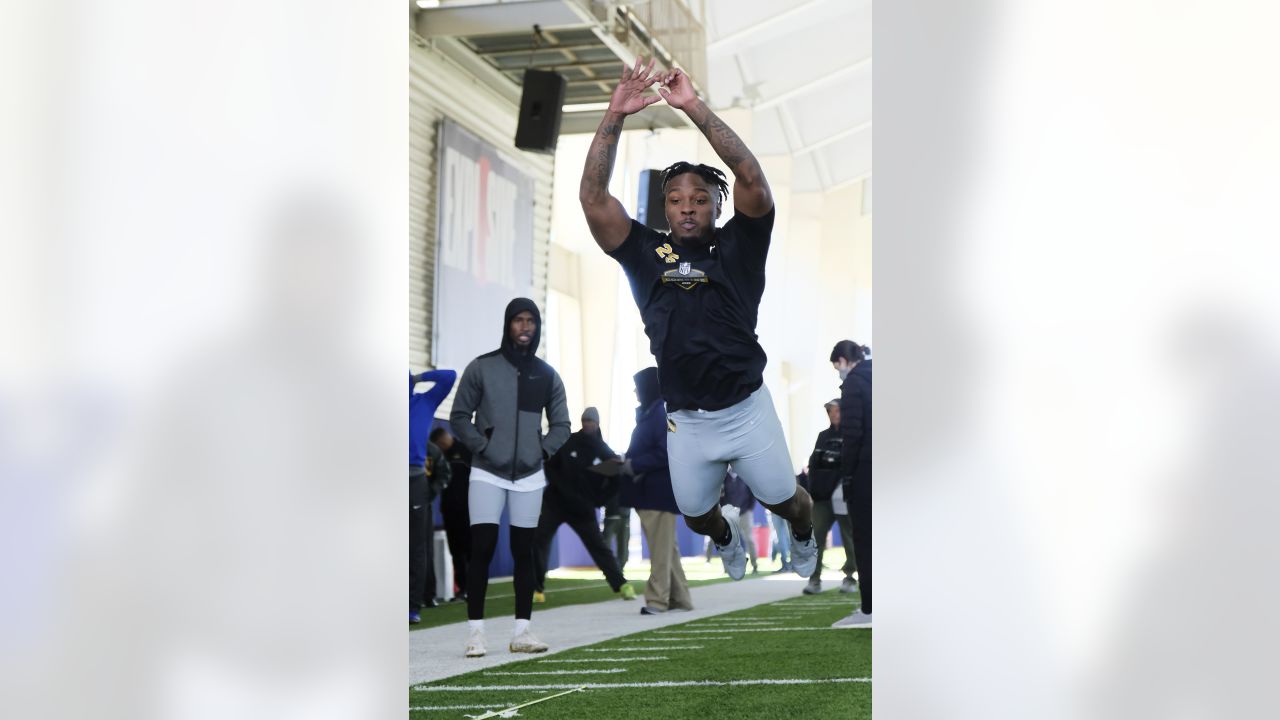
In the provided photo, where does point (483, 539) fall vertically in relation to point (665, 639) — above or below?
above

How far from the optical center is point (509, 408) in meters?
7.18

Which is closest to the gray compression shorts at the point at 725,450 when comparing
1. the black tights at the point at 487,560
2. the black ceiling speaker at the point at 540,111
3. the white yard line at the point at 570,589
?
the black tights at the point at 487,560

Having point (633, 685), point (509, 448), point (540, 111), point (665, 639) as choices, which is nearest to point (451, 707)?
point (633, 685)

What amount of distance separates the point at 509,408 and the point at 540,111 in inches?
265

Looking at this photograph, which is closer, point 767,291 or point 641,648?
point 641,648

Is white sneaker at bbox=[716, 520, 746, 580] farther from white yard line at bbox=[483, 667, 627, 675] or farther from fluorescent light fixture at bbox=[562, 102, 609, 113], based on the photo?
fluorescent light fixture at bbox=[562, 102, 609, 113]

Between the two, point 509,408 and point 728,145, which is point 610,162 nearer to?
point 728,145

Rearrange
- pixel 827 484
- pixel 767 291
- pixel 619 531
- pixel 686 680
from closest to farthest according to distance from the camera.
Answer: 1. pixel 686 680
2. pixel 827 484
3. pixel 619 531
4. pixel 767 291

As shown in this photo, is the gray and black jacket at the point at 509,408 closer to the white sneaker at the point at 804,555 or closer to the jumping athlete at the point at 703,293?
the white sneaker at the point at 804,555

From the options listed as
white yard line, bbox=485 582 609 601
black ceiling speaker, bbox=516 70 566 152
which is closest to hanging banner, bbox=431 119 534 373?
black ceiling speaker, bbox=516 70 566 152
